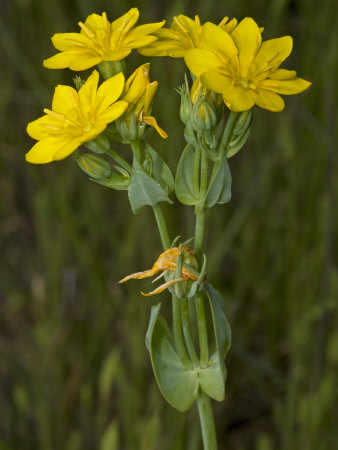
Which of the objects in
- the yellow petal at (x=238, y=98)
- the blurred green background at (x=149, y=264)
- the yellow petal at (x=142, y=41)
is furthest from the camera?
the blurred green background at (x=149, y=264)

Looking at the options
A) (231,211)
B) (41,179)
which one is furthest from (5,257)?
(231,211)

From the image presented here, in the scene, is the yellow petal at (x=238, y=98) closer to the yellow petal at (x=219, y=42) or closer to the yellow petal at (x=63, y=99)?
the yellow petal at (x=219, y=42)

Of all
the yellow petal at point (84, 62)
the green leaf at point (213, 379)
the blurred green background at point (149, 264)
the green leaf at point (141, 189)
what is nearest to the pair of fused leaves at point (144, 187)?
the green leaf at point (141, 189)

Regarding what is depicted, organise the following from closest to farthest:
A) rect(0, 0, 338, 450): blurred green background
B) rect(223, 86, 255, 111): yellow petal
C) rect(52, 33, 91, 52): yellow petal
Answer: rect(223, 86, 255, 111): yellow petal → rect(52, 33, 91, 52): yellow petal → rect(0, 0, 338, 450): blurred green background

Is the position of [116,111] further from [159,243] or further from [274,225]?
[274,225]

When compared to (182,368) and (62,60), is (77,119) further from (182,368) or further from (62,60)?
(182,368)

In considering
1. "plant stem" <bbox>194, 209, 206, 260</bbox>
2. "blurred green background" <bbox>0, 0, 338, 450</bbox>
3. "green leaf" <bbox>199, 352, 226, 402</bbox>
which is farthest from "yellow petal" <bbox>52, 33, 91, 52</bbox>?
"blurred green background" <bbox>0, 0, 338, 450</bbox>

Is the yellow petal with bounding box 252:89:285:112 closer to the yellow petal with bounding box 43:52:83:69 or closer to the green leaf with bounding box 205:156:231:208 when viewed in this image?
the green leaf with bounding box 205:156:231:208

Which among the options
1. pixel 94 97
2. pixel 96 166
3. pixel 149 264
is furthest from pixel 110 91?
pixel 149 264
